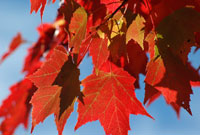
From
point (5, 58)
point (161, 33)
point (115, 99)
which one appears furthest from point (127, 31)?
point (5, 58)

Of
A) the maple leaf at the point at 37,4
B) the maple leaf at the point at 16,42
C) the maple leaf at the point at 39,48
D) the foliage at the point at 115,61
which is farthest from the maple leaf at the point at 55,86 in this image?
the maple leaf at the point at 16,42

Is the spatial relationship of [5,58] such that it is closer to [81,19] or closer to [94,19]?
[94,19]

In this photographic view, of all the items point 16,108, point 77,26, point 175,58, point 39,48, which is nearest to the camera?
point 175,58

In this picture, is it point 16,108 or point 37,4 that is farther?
point 16,108

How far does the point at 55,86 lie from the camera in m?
0.82

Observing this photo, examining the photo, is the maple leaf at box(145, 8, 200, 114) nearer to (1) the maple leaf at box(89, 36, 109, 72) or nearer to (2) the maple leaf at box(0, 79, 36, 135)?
(1) the maple leaf at box(89, 36, 109, 72)

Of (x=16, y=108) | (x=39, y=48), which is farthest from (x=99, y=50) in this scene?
(x=39, y=48)

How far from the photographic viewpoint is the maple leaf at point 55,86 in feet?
2.57

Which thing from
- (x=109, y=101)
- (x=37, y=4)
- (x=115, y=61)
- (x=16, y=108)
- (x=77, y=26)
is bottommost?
(x=16, y=108)

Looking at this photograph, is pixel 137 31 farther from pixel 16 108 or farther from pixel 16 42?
pixel 16 42

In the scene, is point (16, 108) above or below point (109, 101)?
below

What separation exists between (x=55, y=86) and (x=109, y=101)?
0.20 metres

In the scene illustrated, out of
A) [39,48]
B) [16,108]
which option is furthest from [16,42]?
[16,108]

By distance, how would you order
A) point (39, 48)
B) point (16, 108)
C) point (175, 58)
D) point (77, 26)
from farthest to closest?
1. point (39, 48)
2. point (16, 108)
3. point (77, 26)
4. point (175, 58)
